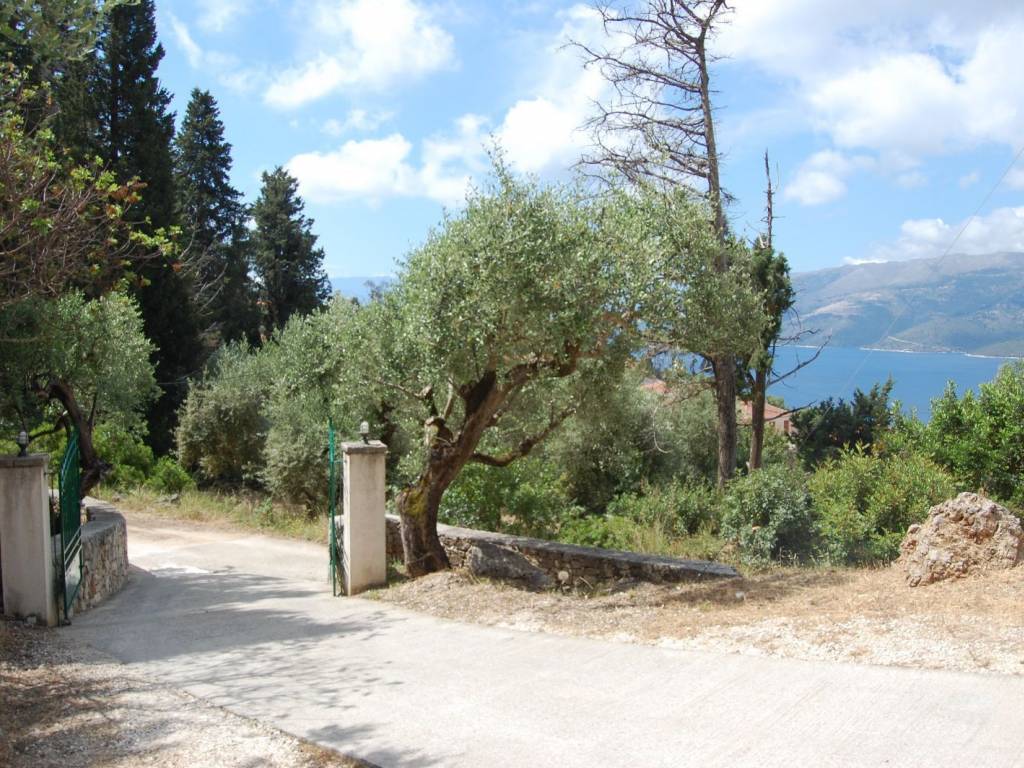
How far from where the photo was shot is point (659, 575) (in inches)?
402

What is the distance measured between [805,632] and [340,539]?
21.6 feet

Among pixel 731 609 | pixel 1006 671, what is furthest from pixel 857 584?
pixel 1006 671

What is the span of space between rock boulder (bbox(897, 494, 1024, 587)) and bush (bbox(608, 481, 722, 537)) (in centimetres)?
701

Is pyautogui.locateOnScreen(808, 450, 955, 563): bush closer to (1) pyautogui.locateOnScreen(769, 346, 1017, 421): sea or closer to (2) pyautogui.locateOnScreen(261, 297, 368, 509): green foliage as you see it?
(1) pyautogui.locateOnScreen(769, 346, 1017, 421): sea

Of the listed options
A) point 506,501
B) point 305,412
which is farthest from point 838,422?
point 305,412

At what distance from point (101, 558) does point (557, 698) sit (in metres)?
7.73

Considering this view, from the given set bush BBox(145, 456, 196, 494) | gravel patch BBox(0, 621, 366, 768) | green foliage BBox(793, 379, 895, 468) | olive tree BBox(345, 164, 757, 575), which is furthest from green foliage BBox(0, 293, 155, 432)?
green foliage BBox(793, 379, 895, 468)

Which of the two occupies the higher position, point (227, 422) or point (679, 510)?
point (227, 422)

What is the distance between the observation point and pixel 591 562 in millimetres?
10891

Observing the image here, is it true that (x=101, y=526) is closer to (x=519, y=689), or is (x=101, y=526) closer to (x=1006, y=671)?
(x=519, y=689)

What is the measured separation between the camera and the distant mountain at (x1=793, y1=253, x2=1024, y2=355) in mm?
50781

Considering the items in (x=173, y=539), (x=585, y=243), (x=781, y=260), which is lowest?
(x=173, y=539)

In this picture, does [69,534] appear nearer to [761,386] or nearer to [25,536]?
[25,536]

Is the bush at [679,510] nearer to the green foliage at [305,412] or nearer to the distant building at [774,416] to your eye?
the green foliage at [305,412]
